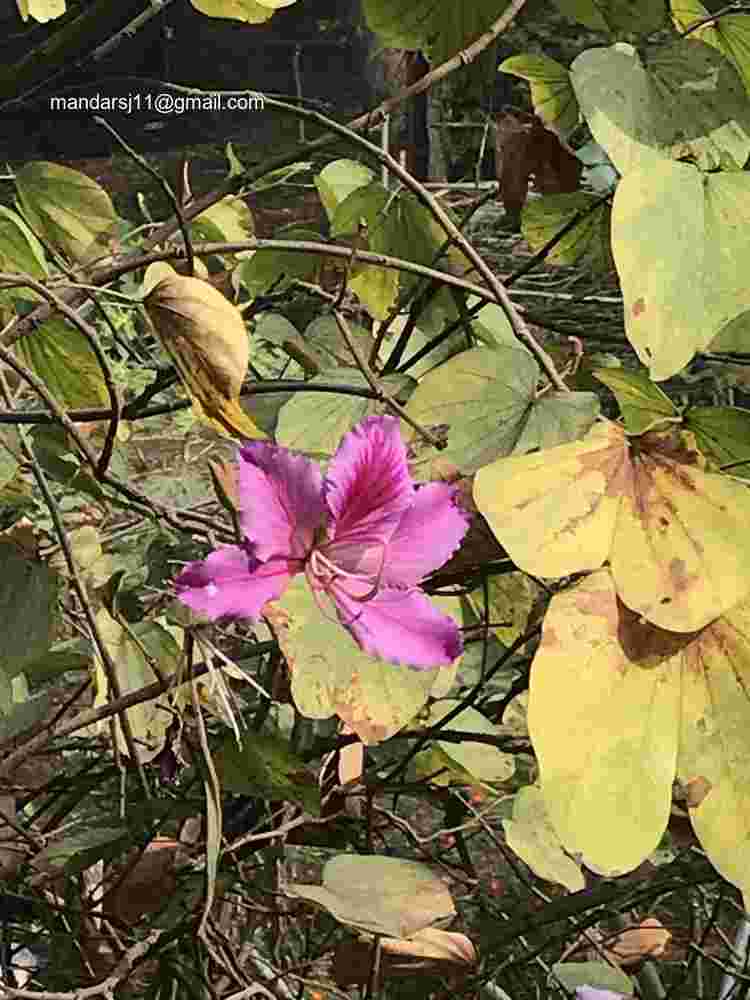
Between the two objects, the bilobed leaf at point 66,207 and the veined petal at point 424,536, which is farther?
the bilobed leaf at point 66,207

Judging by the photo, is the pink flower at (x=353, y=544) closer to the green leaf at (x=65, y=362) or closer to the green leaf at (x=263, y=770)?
the green leaf at (x=263, y=770)

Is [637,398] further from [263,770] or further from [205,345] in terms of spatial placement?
[263,770]

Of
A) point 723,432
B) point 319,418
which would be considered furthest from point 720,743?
point 319,418

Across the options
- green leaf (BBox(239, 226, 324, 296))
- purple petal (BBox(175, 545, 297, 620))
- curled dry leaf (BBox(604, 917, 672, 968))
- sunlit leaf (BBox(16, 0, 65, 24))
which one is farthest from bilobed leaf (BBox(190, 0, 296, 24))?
curled dry leaf (BBox(604, 917, 672, 968))

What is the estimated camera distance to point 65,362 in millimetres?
668

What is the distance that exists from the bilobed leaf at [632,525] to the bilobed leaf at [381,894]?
0.77 feet

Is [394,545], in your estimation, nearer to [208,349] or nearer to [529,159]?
[208,349]

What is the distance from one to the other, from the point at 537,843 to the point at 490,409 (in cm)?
36

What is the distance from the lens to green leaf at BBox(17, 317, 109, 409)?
2.15 ft

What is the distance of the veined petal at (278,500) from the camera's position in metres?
0.35

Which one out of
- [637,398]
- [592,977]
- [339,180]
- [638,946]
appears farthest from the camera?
[638,946]

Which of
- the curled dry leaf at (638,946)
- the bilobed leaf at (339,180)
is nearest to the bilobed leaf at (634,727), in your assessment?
the bilobed leaf at (339,180)

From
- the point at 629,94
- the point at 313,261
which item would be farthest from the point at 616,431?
the point at 313,261

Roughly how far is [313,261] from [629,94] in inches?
12.6
